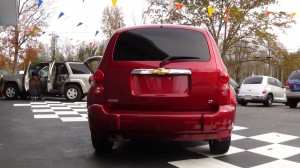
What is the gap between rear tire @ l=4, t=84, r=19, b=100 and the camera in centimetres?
1572

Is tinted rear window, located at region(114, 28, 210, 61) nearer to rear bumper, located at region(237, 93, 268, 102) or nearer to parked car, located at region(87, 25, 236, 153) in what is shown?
parked car, located at region(87, 25, 236, 153)

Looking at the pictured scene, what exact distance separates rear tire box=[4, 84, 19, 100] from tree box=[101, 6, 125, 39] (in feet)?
70.4

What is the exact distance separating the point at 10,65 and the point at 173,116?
33.5m

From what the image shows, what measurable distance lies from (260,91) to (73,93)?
26.3ft

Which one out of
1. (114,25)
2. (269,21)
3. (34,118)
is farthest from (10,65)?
(34,118)

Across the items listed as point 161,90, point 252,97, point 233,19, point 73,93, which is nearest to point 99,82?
point 161,90

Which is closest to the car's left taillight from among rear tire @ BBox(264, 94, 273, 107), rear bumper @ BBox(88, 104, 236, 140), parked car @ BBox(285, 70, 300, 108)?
rear bumper @ BBox(88, 104, 236, 140)

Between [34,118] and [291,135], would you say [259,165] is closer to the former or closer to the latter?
[291,135]

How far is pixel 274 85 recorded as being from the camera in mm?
17281

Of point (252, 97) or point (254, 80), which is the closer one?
point (252, 97)

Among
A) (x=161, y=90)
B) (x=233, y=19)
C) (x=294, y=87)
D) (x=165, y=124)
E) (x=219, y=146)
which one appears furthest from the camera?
(x=233, y=19)

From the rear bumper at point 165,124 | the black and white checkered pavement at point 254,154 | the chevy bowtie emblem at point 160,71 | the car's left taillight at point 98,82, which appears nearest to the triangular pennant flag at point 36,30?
the black and white checkered pavement at point 254,154

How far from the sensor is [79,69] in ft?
51.1

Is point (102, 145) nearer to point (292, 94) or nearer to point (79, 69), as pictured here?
point (79, 69)
